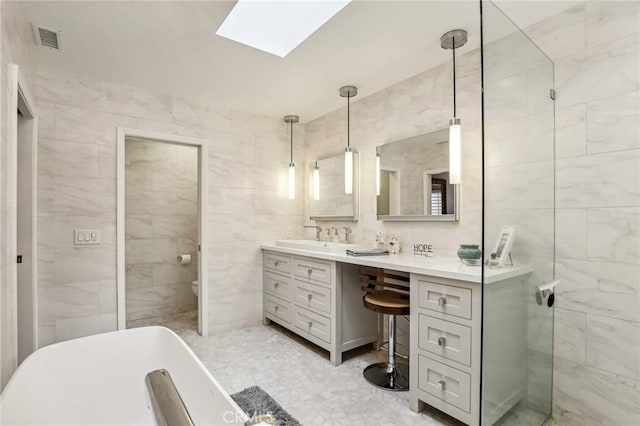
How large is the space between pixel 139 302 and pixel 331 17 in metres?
3.67

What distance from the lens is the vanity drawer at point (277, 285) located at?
3100mm

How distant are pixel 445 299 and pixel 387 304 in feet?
1.46

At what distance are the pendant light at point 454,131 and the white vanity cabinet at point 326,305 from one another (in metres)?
1.07

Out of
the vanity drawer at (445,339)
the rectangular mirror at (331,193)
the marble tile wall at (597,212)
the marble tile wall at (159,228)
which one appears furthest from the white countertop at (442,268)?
the marble tile wall at (159,228)

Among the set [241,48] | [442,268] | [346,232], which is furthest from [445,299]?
[241,48]

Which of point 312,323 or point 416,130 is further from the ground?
point 416,130

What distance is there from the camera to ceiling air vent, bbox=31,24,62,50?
1955mm

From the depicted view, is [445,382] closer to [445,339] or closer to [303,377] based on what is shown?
[445,339]

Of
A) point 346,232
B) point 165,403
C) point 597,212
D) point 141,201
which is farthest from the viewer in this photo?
point 141,201

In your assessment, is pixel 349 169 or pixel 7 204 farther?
pixel 349 169

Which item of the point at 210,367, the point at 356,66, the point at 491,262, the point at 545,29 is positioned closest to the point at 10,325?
the point at 210,367

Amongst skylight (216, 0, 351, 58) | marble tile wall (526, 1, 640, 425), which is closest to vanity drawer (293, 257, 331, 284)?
marble tile wall (526, 1, 640, 425)

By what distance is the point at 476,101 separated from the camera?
222 centimetres

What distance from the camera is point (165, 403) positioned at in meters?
0.79
